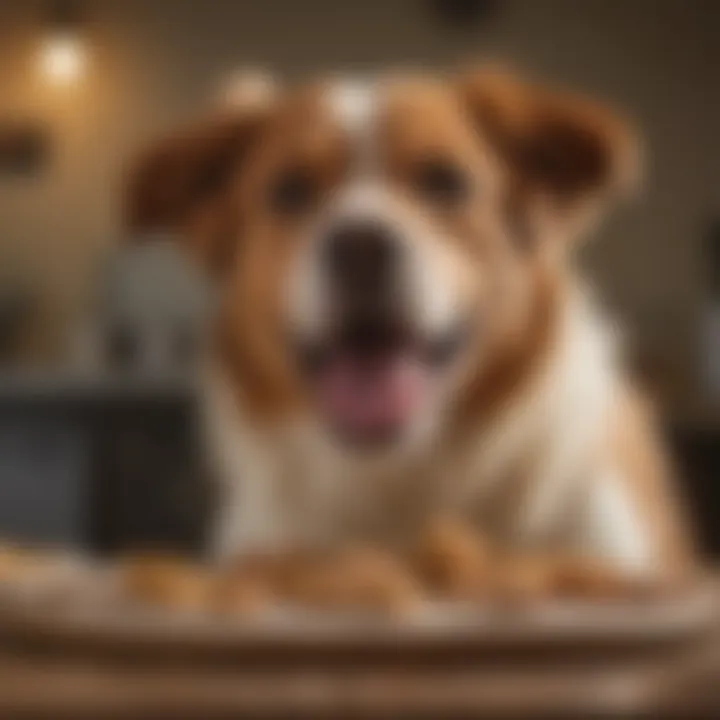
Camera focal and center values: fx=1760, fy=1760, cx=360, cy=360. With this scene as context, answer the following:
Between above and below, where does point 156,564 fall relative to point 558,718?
above

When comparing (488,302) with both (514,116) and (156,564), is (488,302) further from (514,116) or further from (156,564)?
(156,564)

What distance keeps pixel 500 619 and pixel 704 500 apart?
174mm

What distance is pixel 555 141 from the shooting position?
4.26ft

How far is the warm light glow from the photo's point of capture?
4.38ft

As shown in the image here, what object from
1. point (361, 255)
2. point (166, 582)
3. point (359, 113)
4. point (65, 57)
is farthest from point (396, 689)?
point (65, 57)

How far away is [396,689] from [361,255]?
0.31 meters

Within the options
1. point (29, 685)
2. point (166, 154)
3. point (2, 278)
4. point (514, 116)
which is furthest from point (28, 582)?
point (514, 116)

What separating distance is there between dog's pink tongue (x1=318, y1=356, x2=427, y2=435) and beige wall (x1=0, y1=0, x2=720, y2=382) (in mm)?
160

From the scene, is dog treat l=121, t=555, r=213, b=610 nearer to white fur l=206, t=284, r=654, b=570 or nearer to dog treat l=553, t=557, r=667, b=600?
white fur l=206, t=284, r=654, b=570

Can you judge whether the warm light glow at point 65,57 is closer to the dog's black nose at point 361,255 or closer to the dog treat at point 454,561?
the dog's black nose at point 361,255

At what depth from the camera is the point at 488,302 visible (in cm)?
126

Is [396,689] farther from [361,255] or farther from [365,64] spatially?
[365,64]

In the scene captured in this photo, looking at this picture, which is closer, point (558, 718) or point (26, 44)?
point (558, 718)

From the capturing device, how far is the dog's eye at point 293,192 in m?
1.28
